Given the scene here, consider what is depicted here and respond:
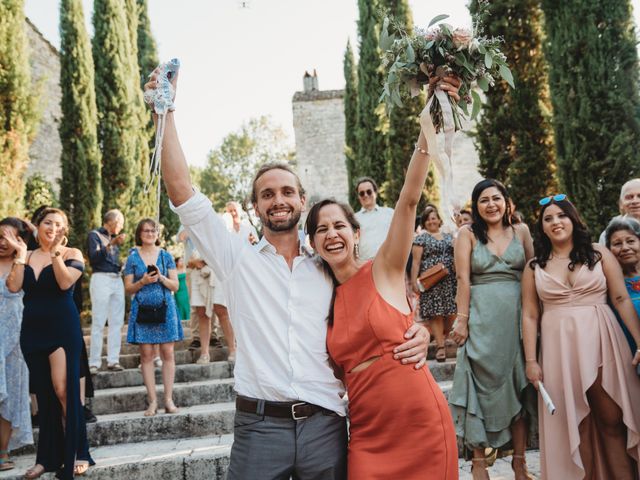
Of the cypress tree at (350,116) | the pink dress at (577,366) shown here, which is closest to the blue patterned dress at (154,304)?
the pink dress at (577,366)

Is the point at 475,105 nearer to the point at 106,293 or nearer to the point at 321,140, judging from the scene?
the point at 106,293

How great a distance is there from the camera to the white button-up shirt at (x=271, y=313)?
211 cm

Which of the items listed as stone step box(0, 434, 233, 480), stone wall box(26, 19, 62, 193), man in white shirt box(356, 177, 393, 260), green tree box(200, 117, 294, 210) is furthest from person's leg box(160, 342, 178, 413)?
green tree box(200, 117, 294, 210)

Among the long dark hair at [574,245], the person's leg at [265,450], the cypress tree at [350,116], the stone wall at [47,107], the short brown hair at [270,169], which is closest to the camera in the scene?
the person's leg at [265,450]

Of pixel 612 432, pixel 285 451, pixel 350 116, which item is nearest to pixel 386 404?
pixel 285 451

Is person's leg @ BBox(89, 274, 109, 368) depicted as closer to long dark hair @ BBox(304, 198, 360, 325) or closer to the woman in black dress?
the woman in black dress

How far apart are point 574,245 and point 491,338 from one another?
90 cm

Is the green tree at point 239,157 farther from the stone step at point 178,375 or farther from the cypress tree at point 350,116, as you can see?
the stone step at point 178,375

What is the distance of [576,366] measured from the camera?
140 inches

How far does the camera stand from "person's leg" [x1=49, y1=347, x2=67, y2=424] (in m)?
4.12

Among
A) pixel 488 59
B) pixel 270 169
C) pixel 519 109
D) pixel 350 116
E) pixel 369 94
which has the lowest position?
pixel 270 169

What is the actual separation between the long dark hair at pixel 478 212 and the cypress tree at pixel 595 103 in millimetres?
4360

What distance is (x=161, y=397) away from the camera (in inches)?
220

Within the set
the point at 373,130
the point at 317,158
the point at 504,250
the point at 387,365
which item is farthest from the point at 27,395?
the point at 317,158
